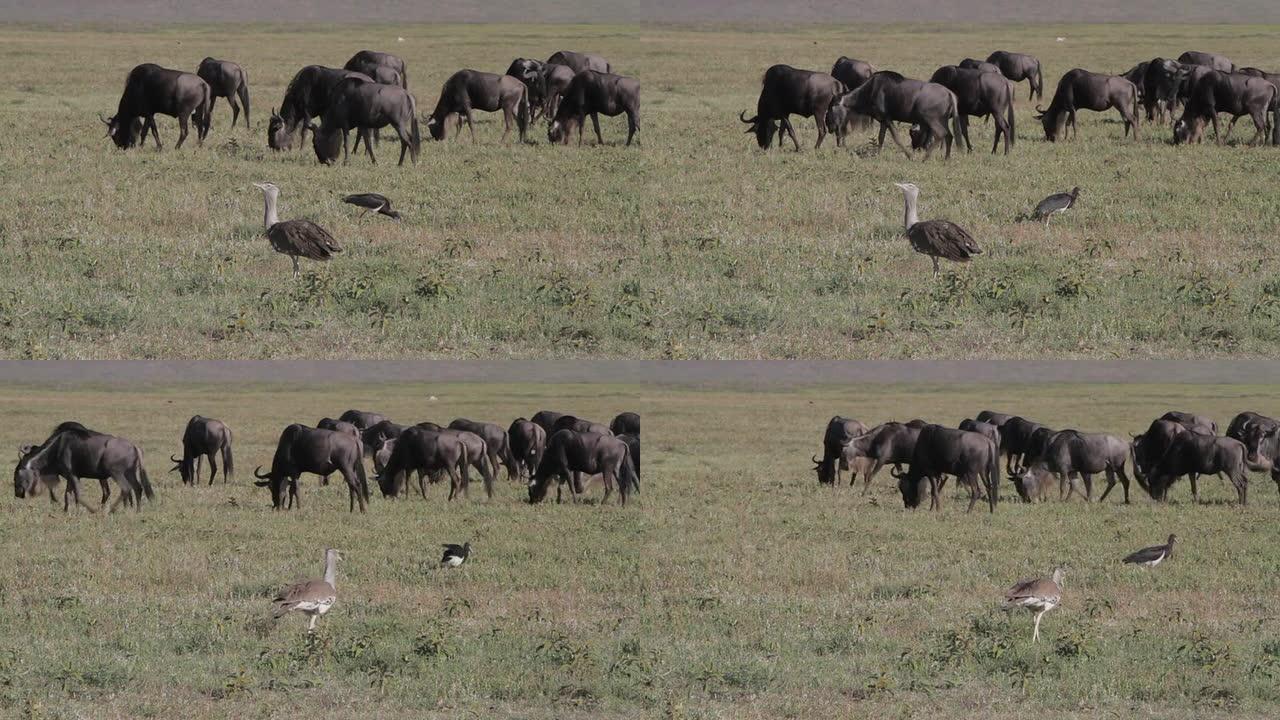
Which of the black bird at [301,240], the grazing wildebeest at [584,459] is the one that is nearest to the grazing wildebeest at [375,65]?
the grazing wildebeest at [584,459]

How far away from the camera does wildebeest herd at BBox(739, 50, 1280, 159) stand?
24578mm

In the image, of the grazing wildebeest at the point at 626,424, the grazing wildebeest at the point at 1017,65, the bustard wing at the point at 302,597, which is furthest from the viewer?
the grazing wildebeest at the point at 1017,65

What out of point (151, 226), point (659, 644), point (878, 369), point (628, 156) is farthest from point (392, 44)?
point (659, 644)

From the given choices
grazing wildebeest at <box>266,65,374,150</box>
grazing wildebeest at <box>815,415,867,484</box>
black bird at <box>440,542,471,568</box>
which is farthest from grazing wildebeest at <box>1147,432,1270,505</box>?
grazing wildebeest at <box>266,65,374,150</box>

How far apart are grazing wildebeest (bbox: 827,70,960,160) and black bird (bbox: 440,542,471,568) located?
10033mm

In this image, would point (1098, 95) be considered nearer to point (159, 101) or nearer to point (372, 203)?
point (372, 203)

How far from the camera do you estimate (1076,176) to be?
77.6 feet

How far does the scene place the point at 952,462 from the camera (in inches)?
893

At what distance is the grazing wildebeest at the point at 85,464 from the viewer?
72.8 feet

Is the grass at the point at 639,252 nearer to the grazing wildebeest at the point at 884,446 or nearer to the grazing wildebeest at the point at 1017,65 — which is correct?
the grazing wildebeest at the point at 884,446

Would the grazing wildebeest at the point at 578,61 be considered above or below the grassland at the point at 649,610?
above

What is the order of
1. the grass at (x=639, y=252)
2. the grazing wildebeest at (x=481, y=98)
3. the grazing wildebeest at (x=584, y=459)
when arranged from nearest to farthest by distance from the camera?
the grass at (x=639, y=252) → the grazing wildebeest at (x=584, y=459) → the grazing wildebeest at (x=481, y=98)

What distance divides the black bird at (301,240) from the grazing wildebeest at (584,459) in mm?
5689

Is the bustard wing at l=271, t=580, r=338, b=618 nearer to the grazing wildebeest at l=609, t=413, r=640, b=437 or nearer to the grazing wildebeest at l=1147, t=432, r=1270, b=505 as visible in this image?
the grazing wildebeest at l=609, t=413, r=640, b=437
